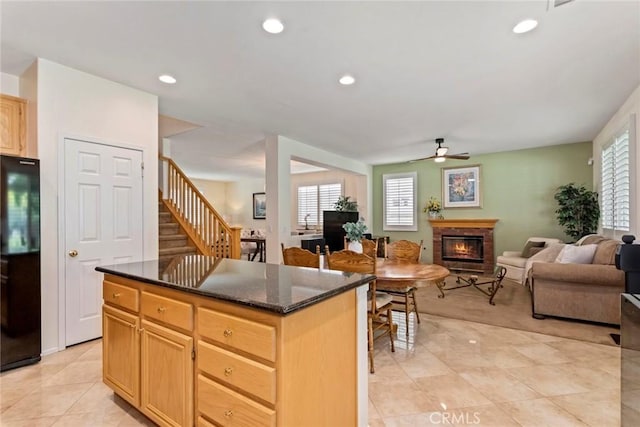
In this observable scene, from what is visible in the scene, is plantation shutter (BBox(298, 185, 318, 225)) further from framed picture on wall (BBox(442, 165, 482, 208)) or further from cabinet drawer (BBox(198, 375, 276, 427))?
cabinet drawer (BBox(198, 375, 276, 427))

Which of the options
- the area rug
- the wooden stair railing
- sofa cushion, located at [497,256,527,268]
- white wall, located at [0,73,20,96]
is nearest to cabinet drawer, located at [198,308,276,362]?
the area rug

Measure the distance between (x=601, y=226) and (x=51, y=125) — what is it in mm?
7737

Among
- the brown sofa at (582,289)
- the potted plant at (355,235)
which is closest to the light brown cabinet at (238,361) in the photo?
the potted plant at (355,235)

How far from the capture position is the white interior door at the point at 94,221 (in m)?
3.01

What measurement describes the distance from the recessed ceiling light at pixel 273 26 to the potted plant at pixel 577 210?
595 centimetres

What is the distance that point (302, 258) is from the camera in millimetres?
2848

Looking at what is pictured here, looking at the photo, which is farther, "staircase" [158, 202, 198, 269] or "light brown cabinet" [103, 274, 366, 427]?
"staircase" [158, 202, 198, 269]

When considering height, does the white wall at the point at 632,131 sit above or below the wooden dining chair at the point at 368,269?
above

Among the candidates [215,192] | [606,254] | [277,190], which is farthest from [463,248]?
[215,192]

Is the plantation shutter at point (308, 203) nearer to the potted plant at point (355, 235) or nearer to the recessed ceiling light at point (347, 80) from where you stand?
the potted plant at point (355, 235)

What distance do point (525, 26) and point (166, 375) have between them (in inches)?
129

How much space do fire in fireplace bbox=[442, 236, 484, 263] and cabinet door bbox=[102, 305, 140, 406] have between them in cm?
674

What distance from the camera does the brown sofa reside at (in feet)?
11.1

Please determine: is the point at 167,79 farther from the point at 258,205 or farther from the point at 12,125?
the point at 258,205
